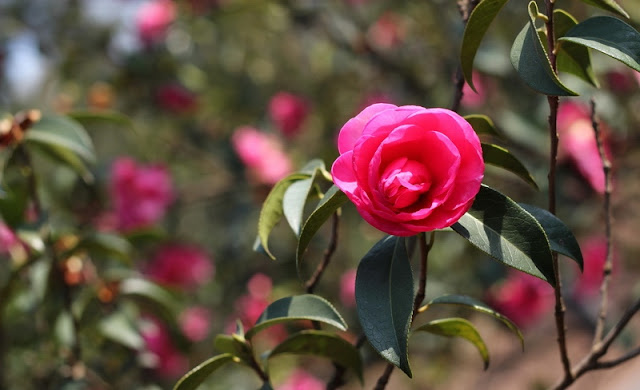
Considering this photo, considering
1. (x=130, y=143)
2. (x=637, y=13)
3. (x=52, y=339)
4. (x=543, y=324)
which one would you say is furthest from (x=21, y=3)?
(x=543, y=324)

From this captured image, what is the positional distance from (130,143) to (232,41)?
59cm

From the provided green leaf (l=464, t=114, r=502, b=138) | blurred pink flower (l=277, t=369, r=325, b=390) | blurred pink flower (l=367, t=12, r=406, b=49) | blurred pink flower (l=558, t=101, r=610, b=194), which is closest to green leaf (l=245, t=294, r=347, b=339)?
green leaf (l=464, t=114, r=502, b=138)

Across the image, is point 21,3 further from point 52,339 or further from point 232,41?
point 52,339

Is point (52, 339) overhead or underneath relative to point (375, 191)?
underneath

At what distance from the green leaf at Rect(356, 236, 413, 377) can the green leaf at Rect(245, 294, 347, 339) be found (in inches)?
2.2

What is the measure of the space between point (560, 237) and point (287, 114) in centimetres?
195

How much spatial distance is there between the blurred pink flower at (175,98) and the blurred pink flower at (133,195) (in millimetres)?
486

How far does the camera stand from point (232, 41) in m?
2.80

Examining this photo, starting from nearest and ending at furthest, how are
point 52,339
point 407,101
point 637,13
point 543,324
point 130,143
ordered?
point 52,339 → point 637,13 → point 407,101 → point 130,143 → point 543,324

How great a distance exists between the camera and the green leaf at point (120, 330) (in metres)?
1.13

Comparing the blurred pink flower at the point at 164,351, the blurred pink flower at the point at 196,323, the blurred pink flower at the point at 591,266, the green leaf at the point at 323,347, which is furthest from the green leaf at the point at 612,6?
the blurred pink flower at the point at 196,323

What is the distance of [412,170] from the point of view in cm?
53

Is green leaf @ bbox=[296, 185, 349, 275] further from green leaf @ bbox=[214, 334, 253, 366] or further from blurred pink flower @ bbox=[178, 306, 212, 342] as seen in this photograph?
blurred pink flower @ bbox=[178, 306, 212, 342]

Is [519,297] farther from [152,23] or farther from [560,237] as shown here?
[152,23]
